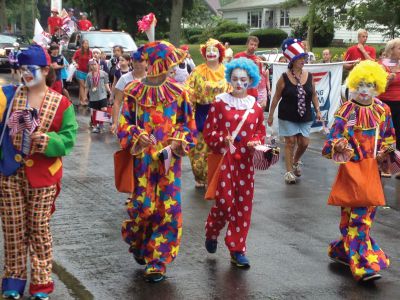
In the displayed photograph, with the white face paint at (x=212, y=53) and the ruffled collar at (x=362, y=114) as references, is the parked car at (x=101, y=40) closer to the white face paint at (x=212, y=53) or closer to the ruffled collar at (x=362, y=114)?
the white face paint at (x=212, y=53)

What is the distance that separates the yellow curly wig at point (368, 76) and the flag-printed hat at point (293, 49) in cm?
361

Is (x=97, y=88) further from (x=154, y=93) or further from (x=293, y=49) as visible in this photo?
(x=154, y=93)

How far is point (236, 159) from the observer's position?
6.86m

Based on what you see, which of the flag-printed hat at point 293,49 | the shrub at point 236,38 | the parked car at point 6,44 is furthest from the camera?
the shrub at point 236,38

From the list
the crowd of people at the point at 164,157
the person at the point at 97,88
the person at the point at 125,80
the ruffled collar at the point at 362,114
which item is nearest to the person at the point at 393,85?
the person at the point at 125,80

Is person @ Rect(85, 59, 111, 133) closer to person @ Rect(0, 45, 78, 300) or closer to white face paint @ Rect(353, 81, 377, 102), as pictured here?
white face paint @ Rect(353, 81, 377, 102)

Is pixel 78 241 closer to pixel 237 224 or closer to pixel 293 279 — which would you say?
pixel 237 224

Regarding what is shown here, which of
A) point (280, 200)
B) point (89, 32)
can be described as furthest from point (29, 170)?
point (89, 32)

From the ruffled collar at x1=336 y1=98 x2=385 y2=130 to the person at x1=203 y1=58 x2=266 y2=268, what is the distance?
2.50 feet

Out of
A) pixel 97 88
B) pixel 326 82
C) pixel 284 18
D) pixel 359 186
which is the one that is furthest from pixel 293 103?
pixel 284 18

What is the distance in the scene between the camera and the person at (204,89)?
10156mm

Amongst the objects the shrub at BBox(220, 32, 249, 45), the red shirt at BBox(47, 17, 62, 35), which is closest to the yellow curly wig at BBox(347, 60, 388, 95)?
the red shirt at BBox(47, 17, 62, 35)

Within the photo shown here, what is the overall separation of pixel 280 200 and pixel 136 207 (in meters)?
3.67

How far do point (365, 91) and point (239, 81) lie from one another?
112 cm
